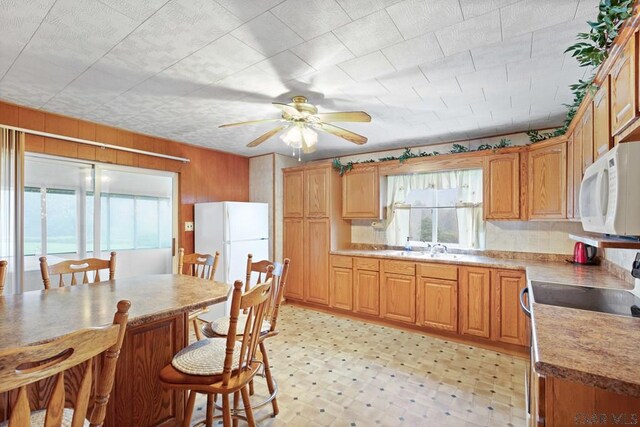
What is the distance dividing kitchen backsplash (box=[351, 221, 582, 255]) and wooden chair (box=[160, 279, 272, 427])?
320 centimetres

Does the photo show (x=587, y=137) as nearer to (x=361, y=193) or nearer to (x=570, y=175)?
(x=570, y=175)

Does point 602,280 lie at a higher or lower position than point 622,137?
lower

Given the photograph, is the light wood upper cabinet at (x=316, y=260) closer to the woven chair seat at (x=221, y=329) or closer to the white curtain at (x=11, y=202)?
the woven chair seat at (x=221, y=329)

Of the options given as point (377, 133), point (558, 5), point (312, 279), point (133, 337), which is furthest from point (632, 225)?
point (312, 279)

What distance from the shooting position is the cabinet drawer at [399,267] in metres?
3.63

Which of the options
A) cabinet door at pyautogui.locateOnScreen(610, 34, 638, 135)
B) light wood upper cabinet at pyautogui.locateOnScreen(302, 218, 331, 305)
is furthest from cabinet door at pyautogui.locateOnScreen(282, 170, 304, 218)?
cabinet door at pyautogui.locateOnScreen(610, 34, 638, 135)

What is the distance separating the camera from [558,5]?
1.47 metres

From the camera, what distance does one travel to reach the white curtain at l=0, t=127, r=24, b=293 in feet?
8.72

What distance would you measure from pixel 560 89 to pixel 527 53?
793mm

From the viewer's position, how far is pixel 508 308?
3.08 m

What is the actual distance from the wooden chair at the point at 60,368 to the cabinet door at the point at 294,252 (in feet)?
12.0

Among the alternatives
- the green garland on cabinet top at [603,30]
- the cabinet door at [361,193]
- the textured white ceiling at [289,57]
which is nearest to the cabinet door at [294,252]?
the cabinet door at [361,193]

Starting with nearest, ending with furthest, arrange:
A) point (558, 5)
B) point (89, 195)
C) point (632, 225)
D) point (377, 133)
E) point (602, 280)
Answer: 1. point (632, 225)
2. point (558, 5)
3. point (602, 280)
4. point (89, 195)
5. point (377, 133)

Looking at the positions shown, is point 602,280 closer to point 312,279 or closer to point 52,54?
point 312,279
